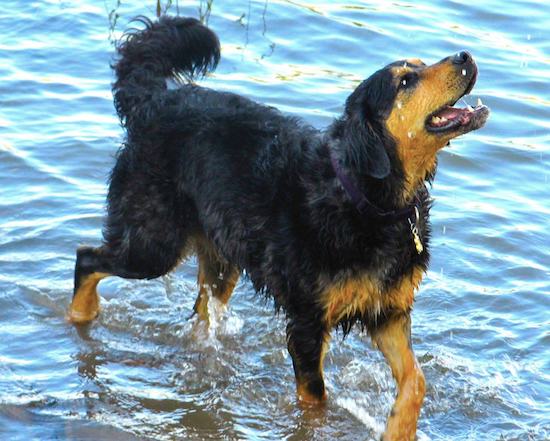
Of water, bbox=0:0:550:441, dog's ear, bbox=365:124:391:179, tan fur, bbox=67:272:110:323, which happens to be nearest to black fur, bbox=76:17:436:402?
dog's ear, bbox=365:124:391:179

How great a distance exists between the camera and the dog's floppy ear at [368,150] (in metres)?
5.76

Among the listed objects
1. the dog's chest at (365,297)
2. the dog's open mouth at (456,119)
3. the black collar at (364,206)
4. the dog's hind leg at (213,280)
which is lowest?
the dog's hind leg at (213,280)

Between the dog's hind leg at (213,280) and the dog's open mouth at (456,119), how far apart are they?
79.3 inches

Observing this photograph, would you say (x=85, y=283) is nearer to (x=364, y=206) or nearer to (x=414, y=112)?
(x=364, y=206)

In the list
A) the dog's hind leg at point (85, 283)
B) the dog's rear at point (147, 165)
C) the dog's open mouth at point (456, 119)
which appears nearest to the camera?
the dog's open mouth at point (456, 119)

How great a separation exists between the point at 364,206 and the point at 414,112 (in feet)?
1.73

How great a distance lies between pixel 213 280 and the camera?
7.41 m

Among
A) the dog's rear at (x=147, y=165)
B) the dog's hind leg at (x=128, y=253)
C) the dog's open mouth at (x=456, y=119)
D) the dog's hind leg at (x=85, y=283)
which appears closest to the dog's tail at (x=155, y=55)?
the dog's rear at (x=147, y=165)

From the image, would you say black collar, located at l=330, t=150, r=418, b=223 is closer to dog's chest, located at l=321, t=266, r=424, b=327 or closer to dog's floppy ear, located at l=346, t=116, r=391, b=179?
dog's floppy ear, located at l=346, t=116, r=391, b=179

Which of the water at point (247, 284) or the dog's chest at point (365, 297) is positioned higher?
the dog's chest at point (365, 297)

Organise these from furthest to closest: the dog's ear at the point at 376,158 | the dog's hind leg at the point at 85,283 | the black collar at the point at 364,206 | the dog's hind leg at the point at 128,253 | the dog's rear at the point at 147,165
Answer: the dog's hind leg at the point at 85,283 → the dog's hind leg at the point at 128,253 → the dog's rear at the point at 147,165 → the black collar at the point at 364,206 → the dog's ear at the point at 376,158

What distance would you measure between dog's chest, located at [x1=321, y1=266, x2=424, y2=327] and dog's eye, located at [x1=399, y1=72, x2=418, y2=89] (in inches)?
37.4

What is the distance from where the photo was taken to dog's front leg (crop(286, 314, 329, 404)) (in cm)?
623

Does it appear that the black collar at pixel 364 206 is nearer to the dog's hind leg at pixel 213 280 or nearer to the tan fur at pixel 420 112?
the tan fur at pixel 420 112
